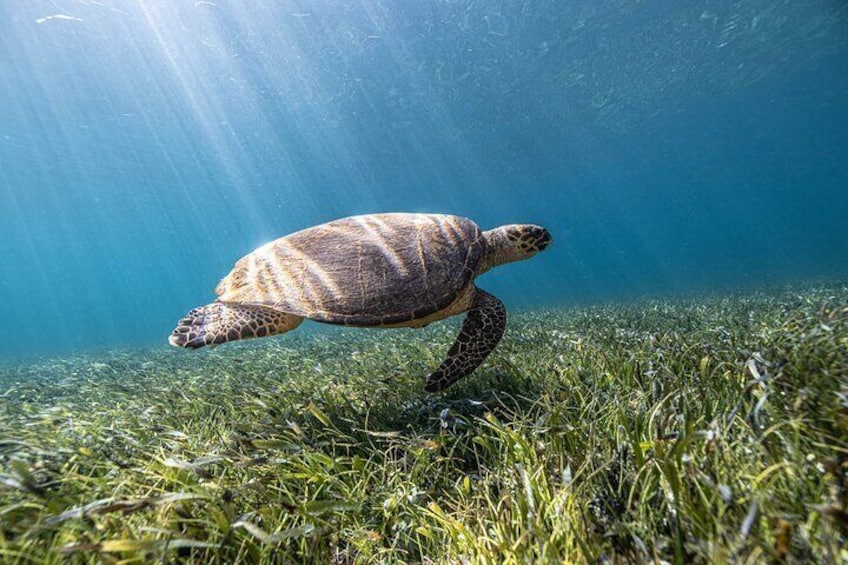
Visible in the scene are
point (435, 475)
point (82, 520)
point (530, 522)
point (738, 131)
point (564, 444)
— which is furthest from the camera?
point (738, 131)

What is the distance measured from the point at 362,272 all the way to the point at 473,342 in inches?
51.3

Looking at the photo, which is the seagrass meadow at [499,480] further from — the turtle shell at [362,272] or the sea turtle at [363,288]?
the turtle shell at [362,272]

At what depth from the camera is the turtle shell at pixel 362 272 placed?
11.8 feet

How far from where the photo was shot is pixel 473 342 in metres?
3.81

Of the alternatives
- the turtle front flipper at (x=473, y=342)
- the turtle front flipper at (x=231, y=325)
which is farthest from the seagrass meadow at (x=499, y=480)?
the turtle front flipper at (x=231, y=325)

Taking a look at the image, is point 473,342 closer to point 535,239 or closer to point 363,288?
point 363,288

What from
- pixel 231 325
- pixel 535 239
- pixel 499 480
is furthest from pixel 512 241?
pixel 499 480

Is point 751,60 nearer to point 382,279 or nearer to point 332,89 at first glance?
point 332,89

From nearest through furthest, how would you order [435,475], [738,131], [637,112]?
[435,475] → [637,112] → [738,131]

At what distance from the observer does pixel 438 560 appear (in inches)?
62.8

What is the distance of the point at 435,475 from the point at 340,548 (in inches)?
24.6

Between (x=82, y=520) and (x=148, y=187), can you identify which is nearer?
(x=82, y=520)

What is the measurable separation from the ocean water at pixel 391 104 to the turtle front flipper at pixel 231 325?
19252 millimetres

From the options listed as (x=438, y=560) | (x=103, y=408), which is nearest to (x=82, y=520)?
(x=438, y=560)
